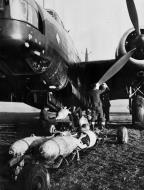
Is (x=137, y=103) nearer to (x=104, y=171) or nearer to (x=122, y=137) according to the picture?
(x=122, y=137)

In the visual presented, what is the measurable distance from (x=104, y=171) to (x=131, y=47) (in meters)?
6.59

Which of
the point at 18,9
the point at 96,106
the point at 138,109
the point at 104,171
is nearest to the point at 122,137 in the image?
the point at 96,106

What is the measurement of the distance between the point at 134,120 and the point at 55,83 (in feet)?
14.7

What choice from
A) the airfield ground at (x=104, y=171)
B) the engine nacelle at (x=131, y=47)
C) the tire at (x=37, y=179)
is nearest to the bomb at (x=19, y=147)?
the airfield ground at (x=104, y=171)

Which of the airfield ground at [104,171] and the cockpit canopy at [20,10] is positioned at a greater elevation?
the cockpit canopy at [20,10]

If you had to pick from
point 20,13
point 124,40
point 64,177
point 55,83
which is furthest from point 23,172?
point 124,40

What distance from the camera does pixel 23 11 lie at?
308 inches

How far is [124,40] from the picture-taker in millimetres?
11945

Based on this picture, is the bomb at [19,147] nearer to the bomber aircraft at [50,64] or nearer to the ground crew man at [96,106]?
the bomber aircraft at [50,64]

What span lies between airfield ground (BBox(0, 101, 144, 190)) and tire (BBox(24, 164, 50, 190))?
1.76 feet

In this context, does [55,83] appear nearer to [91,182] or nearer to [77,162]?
[77,162]

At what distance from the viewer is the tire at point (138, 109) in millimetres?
12664

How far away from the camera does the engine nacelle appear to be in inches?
451

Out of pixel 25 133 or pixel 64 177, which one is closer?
pixel 64 177
